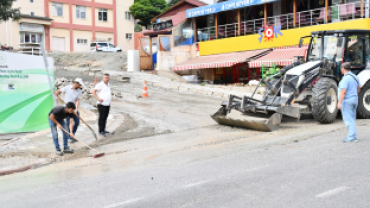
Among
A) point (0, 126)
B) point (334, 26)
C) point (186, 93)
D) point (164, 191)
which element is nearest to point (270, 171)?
point (164, 191)

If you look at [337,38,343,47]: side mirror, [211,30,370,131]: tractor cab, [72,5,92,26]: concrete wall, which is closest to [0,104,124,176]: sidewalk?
[211,30,370,131]: tractor cab

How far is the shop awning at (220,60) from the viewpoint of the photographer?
74.2 ft

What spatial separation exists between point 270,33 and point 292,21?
1.92 m

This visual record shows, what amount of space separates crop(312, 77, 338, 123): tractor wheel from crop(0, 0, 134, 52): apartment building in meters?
33.3

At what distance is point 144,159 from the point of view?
303 inches

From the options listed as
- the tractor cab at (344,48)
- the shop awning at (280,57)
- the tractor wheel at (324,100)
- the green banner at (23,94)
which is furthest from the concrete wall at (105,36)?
the tractor wheel at (324,100)

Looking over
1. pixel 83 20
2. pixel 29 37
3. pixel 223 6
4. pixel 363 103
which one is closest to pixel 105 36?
pixel 83 20

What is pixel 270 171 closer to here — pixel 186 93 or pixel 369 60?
pixel 369 60

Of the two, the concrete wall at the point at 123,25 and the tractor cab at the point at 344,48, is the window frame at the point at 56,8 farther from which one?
the tractor cab at the point at 344,48

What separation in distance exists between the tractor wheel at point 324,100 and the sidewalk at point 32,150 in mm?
5657

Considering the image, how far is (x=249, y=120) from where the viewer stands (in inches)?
394

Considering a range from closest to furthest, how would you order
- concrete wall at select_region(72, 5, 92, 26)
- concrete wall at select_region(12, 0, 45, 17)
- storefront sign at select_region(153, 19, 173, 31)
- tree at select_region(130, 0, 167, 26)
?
storefront sign at select_region(153, 19, 173, 31), concrete wall at select_region(12, 0, 45, 17), concrete wall at select_region(72, 5, 92, 26), tree at select_region(130, 0, 167, 26)

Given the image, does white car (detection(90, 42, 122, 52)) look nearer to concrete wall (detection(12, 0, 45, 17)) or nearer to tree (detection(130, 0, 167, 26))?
concrete wall (detection(12, 0, 45, 17))

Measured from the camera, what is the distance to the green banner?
31.9 ft
